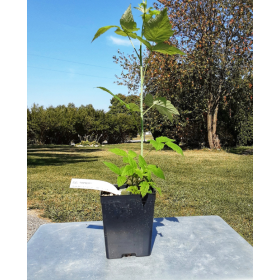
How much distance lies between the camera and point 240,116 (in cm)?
949

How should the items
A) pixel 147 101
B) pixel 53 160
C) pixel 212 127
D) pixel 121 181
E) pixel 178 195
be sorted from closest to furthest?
pixel 121 181, pixel 147 101, pixel 178 195, pixel 53 160, pixel 212 127

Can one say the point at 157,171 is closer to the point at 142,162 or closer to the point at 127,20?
the point at 142,162

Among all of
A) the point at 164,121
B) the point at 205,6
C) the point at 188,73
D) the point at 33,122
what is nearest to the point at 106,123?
the point at 33,122

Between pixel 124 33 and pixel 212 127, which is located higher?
pixel 124 33

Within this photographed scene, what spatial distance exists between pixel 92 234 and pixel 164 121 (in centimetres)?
789

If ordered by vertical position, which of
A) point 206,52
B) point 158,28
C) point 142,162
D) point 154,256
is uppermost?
point 206,52

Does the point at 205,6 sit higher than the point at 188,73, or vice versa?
the point at 205,6

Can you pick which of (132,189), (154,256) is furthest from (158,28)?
(154,256)

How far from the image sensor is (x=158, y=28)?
955 mm

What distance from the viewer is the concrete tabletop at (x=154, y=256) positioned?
876 mm

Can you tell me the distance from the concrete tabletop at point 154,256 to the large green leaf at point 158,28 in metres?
0.84

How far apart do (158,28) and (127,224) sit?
0.74m

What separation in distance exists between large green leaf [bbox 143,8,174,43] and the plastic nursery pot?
1.96 feet
